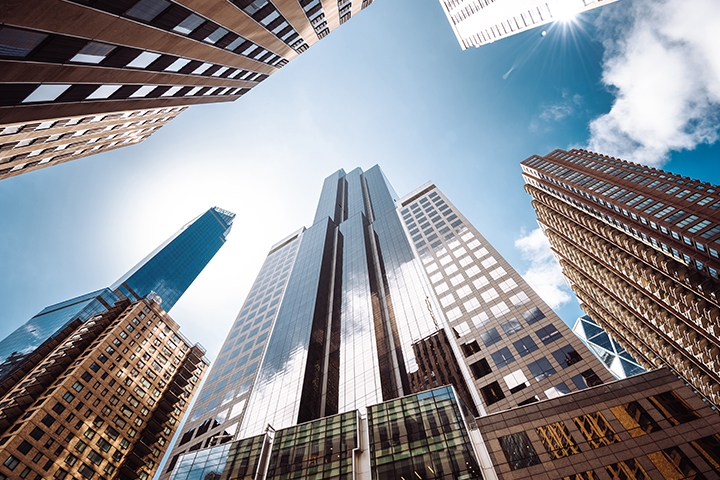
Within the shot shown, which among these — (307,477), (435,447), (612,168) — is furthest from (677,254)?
(307,477)

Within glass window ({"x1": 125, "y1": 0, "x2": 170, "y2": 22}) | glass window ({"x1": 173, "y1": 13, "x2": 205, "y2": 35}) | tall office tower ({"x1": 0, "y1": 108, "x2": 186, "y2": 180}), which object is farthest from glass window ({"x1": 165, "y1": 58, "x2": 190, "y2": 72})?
tall office tower ({"x1": 0, "y1": 108, "x2": 186, "y2": 180})

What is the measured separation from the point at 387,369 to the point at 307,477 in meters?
30.1

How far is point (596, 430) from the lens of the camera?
2811 centimetres

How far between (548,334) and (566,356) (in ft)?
13.2

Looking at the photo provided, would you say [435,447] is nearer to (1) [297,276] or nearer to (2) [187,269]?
(1) [297,276]

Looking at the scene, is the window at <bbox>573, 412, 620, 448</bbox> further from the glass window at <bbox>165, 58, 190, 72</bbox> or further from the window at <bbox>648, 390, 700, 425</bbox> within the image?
the glass window at <bbox>165, 58, 190, 72</bbox>

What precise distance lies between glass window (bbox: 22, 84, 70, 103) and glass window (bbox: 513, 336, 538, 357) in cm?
5248

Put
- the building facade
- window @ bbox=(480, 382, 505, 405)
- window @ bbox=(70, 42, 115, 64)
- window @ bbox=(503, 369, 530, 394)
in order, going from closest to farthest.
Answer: window @ bbox=(70, 42, 115, 64) < the building facade < window @ bbox=(503, 369, 530, 394) < window @ bbox=(480, 382, 505, 405)

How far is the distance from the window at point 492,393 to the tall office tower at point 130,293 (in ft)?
266

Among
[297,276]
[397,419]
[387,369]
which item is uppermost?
[297,276]

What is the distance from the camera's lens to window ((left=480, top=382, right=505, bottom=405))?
42.2 m

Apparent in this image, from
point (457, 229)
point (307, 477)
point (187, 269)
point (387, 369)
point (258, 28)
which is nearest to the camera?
point (258, 28)

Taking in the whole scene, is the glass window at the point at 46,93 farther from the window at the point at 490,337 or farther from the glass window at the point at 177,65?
the window at the point at 490,337

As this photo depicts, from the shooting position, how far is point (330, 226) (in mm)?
137375
